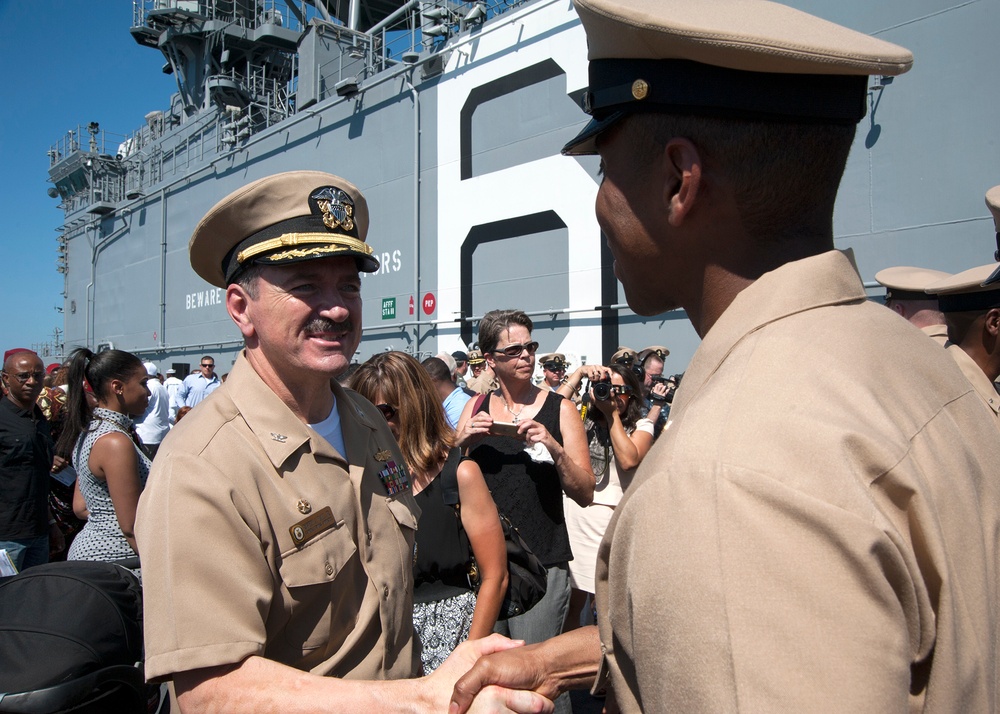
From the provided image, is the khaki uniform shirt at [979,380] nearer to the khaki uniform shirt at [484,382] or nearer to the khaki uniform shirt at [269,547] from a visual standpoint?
the khaki uniform shirt at [269,547]

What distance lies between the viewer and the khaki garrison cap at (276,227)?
67.1 inches

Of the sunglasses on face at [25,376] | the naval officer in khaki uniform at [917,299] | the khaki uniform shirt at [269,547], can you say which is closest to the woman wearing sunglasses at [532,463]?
the khaki uniform shirt at [269,547]

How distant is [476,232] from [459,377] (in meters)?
2.95

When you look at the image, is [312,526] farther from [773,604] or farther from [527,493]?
[527,493]

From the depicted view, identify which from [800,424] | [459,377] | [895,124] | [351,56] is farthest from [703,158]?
[351,56]

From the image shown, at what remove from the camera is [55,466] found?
13.9 feet

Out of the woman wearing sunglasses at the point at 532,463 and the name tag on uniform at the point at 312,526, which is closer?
the name tag on uniform at the point at 312,526

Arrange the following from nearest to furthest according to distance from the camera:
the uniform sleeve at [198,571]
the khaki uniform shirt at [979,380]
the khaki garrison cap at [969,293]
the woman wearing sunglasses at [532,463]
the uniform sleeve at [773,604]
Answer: the uniform sleeve at [773,604]
the uniform sleeve at [198,571]
the khaki uniform shirt at [979,380]
the khaki garrison cap at [969,293]
the woman wearing sunglasses at [532,463]

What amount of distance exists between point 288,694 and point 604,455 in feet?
9.71

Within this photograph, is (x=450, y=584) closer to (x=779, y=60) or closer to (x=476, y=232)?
(x=779, y=60)

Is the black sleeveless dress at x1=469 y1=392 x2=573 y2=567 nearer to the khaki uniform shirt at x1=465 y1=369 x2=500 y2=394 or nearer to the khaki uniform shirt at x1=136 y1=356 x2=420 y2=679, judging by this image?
the khaki uniform shirt at x1=136 y1=356 x2=420 y2=679

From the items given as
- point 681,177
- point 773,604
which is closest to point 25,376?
point 681,177

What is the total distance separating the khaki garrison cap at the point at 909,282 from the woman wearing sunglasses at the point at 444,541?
280 cm

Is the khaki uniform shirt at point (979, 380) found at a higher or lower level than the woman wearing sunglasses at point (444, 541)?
higher
